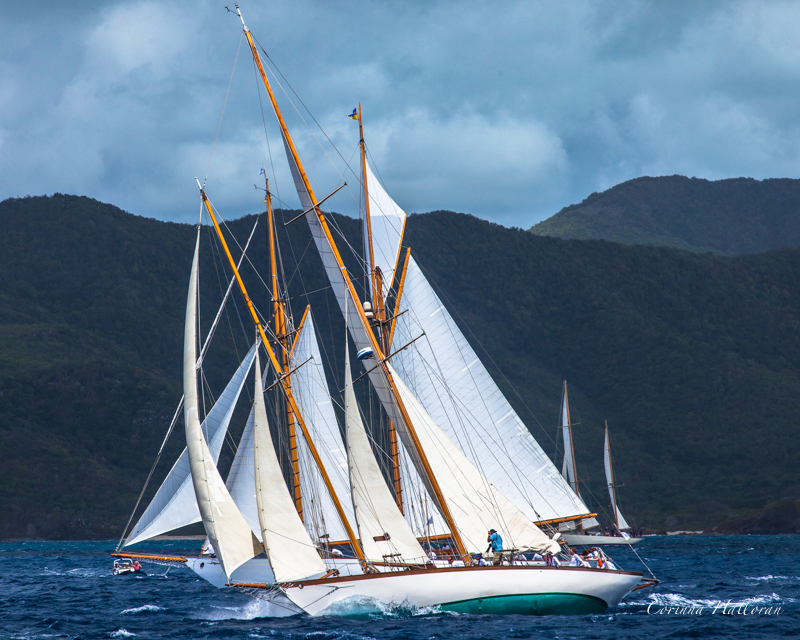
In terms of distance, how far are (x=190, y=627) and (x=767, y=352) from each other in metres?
157

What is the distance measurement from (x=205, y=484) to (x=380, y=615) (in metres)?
6.61

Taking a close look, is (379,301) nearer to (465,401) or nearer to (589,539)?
(465,401)

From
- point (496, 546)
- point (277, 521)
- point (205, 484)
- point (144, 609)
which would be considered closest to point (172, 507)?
point (144, 609)

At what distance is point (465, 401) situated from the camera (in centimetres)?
4172

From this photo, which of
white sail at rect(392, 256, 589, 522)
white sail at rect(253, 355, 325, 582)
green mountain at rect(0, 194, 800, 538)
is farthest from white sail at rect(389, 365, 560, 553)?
green mountain at rect(0, 194, 800, 538)

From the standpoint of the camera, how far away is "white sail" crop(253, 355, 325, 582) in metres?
27.3

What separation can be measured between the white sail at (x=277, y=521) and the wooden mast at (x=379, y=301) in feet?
29.6

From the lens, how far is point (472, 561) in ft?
97.5

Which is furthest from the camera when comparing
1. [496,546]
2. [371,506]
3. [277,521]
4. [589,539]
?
[589,539]

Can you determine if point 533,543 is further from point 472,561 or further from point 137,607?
point 137,607

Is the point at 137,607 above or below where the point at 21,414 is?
below

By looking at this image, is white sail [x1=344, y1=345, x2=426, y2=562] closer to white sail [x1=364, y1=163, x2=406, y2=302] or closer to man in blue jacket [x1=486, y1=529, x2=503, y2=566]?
man in blue jacket [x1=486, y1=529, x2=503, y2=566]

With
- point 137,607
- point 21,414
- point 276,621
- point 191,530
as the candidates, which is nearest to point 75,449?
point 21,414

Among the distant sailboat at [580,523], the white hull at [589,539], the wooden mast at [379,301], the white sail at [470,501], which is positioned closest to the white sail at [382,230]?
the wooden mast at [379,301]
